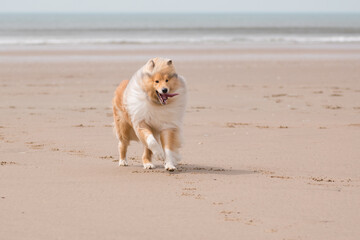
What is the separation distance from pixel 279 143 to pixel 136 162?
1954 millimetres

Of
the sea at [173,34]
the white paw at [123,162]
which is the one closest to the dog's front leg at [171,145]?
the white paw at [123,162]

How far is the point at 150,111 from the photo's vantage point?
6688 millimetres

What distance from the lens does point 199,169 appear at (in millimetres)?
6887

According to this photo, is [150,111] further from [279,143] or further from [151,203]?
[279,143]

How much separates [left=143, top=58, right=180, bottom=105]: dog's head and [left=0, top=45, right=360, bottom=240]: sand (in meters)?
0.80

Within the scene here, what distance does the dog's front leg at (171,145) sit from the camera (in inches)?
265

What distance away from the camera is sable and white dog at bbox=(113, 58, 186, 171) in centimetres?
653

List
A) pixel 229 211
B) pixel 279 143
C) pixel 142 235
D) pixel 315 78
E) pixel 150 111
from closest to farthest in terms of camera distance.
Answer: pixel 142 235, pixel 229 211, pixel 150 111, pixel 279 143, pixel 315 78

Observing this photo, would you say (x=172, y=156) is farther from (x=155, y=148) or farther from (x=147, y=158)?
(x=147, y=158)

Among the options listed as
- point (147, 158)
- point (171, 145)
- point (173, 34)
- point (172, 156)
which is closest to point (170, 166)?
point (172, 156)

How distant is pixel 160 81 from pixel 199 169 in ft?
3.50

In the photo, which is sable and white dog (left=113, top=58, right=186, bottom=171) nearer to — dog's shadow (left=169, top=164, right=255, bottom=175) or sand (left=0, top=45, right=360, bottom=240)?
dog's shadow (left=169, top=164, right=255, bottom=175)

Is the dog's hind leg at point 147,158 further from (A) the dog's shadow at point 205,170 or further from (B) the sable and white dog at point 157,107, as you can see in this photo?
(A) the dog's shadow at point 205,170

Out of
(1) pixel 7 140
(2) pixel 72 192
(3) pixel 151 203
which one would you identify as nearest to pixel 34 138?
(1) pixel 7 140
